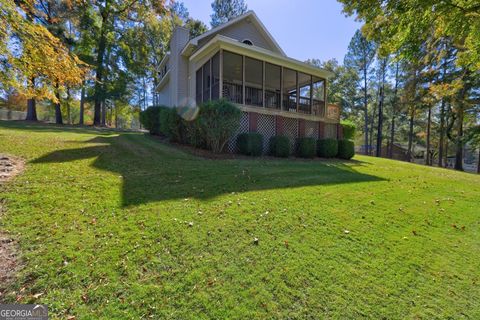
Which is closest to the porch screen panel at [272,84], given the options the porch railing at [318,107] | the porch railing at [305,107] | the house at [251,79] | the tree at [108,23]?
the house at [251,79]

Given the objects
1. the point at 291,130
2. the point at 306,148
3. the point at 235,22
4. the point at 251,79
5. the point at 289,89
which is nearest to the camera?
the point at 306,148

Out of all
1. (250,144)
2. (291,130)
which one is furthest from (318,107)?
(250,144)

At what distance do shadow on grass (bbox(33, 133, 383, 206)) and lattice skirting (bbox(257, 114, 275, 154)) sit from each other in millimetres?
4051

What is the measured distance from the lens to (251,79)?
16891mm

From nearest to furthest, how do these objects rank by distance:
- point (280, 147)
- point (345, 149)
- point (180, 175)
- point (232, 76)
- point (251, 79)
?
1. point (180, 175)
2. point (280, 147)
3. point (345, 149)
4. point (232, 76)
5. point (251, 79)

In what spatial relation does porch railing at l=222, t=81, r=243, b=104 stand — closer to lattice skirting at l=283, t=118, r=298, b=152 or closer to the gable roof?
lattice skirting at l=283, t=118, r=298, b=152

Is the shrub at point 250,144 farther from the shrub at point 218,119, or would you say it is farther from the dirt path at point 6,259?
the dirt path at point 6,259

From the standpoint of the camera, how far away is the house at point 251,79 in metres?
11.9

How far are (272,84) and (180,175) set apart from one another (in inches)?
568

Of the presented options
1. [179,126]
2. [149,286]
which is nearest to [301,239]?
[149,286]

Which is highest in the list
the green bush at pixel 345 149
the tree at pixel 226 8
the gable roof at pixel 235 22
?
the tree at pixel 226 8

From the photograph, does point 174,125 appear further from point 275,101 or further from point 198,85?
point 275,101

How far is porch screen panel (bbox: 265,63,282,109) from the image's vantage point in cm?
1458

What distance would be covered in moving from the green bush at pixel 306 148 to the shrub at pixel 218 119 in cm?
444
